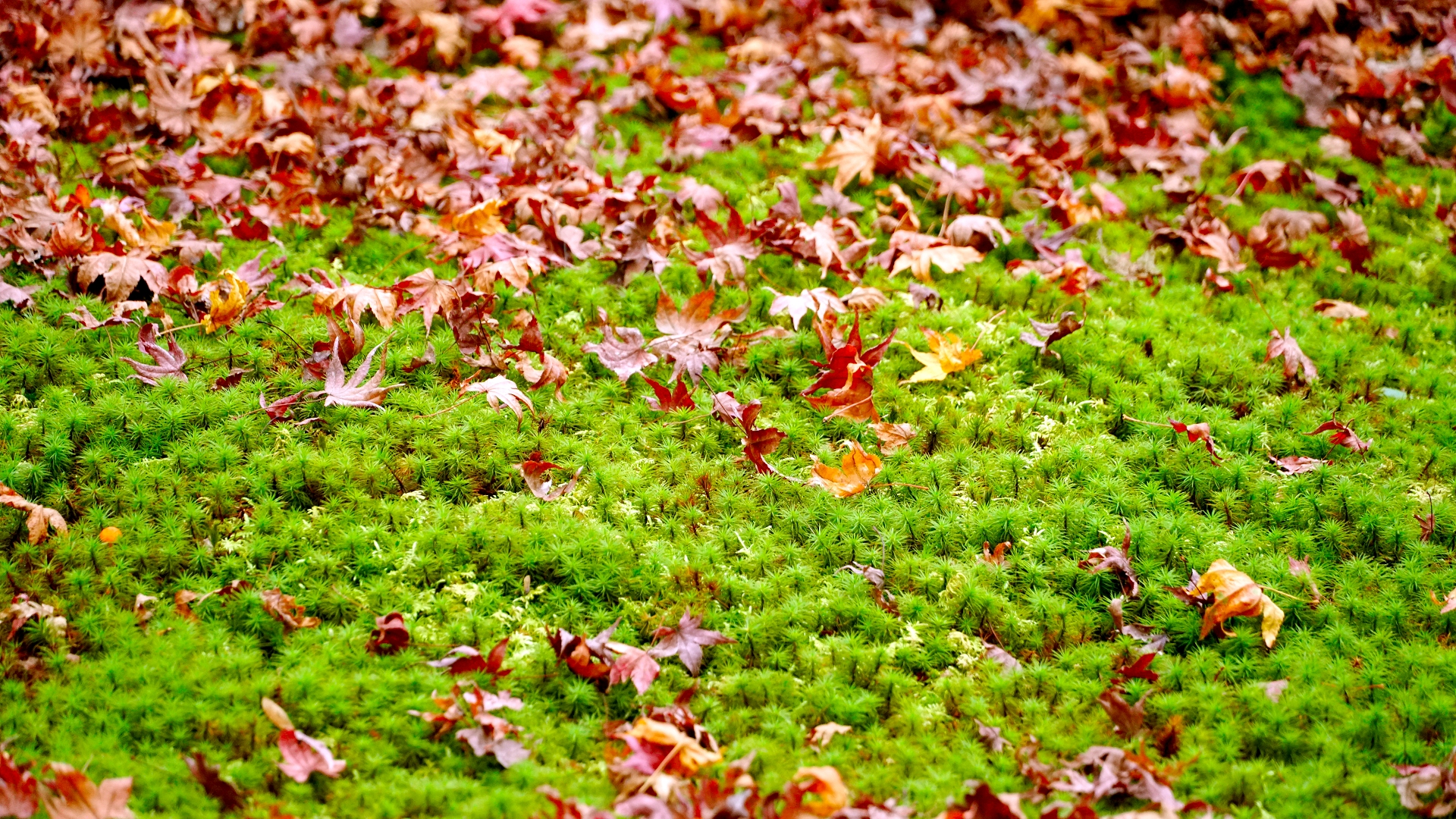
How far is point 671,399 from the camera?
4.21 m

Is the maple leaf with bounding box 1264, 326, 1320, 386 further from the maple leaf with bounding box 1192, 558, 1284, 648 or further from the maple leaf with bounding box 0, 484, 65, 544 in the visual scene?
the maple leaf with bounding box 0, 484, 65, 544

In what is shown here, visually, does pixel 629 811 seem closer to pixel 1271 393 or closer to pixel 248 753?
pixel 248 753

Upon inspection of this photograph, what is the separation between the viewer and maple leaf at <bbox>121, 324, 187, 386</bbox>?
4039 millimetres

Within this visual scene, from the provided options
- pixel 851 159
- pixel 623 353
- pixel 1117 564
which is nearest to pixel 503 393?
pixel 623 353

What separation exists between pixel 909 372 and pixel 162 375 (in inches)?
120

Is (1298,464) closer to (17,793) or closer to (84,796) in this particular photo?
(84,796)

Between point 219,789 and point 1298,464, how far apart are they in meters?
3.92

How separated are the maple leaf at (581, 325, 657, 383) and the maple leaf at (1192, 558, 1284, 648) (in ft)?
7.44

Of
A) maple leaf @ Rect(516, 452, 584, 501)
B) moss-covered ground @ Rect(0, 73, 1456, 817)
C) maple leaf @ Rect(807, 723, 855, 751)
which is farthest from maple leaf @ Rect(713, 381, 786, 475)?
maple leaf @ Rect(807, 723, 855, 751)

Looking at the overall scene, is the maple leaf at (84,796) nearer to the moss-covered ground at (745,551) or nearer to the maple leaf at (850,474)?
the moss-covered ground at (745,551)

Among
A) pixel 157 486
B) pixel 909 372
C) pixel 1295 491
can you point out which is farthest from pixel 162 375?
pixel 1295 491

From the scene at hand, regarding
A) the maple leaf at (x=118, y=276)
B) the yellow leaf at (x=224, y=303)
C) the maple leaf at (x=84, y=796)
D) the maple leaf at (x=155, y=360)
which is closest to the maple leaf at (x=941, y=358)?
the yellow leaf at (x=224, y=303)

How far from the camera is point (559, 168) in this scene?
5.52m

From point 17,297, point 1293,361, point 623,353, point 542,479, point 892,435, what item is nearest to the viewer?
point 542,479
